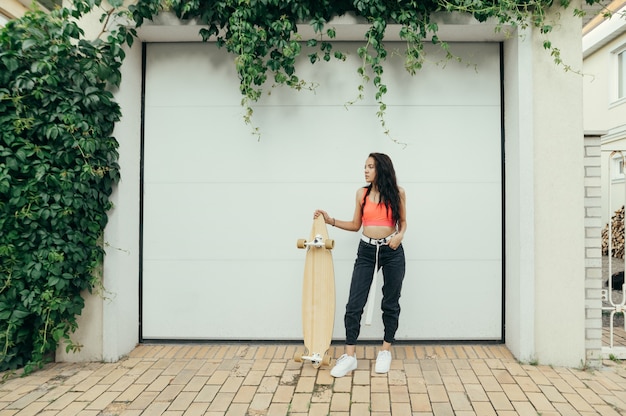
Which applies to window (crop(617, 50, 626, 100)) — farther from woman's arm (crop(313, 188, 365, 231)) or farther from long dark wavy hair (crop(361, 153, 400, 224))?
woman's arm (crop(313, 188, 365, 231))

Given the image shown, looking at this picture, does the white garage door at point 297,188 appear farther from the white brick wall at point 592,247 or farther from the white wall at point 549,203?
the white brick wall at point 592,247

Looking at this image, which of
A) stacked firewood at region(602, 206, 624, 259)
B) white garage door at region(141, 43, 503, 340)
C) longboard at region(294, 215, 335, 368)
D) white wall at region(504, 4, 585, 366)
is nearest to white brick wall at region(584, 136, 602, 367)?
white wall at region(504, 4, 585, 366)

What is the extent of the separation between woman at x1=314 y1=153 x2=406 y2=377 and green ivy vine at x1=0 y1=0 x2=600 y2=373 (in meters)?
0.79

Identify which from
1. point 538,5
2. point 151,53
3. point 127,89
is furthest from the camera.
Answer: point 151,53

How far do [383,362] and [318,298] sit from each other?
66 cm

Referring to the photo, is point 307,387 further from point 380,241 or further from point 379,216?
point 379,216

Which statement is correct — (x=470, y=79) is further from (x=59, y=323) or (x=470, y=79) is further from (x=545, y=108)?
(x=59, y=323)

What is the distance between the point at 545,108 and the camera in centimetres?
372

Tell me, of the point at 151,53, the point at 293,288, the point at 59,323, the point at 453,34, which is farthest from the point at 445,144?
the point at 59,323

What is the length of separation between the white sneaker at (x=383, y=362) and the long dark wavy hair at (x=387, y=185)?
999 millimetres

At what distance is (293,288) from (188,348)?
102 centimetres

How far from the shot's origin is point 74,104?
361 centimetres

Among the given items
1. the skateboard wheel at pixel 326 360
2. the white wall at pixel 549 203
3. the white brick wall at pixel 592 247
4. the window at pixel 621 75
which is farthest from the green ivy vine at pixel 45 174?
the window at pixel 621 75

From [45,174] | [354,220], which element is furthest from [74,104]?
[354,220]
